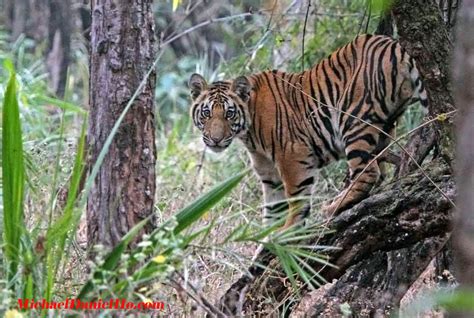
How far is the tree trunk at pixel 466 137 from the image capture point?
68.4 inches

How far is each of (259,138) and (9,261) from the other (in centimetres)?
358

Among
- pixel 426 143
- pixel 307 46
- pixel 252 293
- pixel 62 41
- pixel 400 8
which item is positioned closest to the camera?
pixel 400 8

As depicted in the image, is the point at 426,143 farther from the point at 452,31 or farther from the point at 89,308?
the point at 89,308

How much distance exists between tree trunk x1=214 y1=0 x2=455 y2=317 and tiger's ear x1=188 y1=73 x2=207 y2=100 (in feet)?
6.66

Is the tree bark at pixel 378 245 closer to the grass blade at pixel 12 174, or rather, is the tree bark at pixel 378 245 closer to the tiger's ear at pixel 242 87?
the grass blade at pixel 12 174

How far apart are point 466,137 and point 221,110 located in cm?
523

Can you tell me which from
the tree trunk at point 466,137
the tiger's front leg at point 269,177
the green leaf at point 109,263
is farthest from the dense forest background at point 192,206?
the tiger's front leg at point 269,177

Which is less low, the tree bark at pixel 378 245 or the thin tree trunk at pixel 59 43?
the thin tree trunk at pixel 59 43

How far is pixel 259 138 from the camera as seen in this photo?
6973 mm

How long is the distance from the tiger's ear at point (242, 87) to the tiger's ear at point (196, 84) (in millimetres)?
243

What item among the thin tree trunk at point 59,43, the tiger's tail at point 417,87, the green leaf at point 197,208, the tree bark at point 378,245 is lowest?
the tree bark at point 378,245

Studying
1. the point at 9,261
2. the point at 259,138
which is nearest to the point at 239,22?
the point at 259,138

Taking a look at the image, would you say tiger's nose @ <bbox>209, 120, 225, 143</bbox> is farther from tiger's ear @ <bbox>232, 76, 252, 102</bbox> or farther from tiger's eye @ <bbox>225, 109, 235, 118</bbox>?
tiger's ear @ <bbox>232, 76, 252, 102</bbox>

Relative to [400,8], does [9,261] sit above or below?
below
